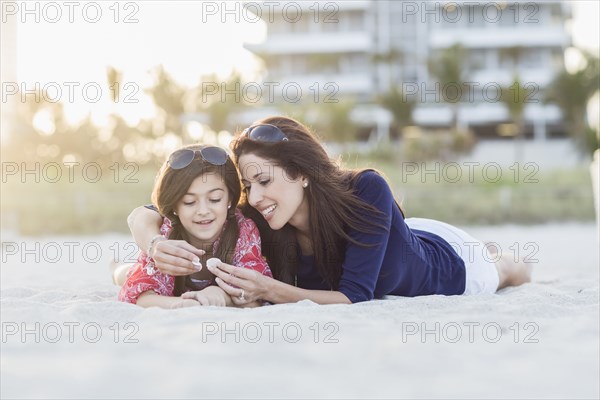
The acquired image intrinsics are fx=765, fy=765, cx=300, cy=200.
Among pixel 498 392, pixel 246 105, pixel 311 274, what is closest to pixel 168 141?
pixel 246 105

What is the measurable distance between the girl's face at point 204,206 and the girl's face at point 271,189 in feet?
0.40

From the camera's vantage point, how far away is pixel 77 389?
197 cm

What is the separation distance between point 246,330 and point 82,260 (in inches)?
247

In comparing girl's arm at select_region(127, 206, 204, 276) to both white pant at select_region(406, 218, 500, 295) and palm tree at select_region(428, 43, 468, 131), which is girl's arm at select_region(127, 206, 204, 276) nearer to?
white pant at select_region(406, 218, 500, 295)

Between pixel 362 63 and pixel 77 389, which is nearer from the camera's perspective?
pixel 77 389

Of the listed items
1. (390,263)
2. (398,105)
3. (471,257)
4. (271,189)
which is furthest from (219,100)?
(271,189)

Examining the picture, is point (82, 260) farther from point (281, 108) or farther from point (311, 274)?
point (281, 108)

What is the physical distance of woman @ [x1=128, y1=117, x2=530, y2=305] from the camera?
3.23 m

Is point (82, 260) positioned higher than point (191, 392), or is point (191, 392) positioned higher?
point (191, 392)

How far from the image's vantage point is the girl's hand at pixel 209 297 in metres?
3.15

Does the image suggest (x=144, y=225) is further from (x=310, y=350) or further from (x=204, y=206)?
(x=310, y=350)

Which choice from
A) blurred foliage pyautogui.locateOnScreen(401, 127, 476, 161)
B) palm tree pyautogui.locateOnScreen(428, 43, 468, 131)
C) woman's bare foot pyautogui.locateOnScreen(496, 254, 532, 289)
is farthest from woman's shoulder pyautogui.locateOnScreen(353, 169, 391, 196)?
palm tree pyautogui.locateOnScreen(428, 43, 468, 131)

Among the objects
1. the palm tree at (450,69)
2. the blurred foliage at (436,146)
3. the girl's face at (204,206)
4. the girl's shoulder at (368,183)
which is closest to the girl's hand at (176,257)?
the girl's face at (204,206)

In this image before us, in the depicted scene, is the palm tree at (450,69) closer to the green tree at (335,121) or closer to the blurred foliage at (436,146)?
the green tree at (335,121)
